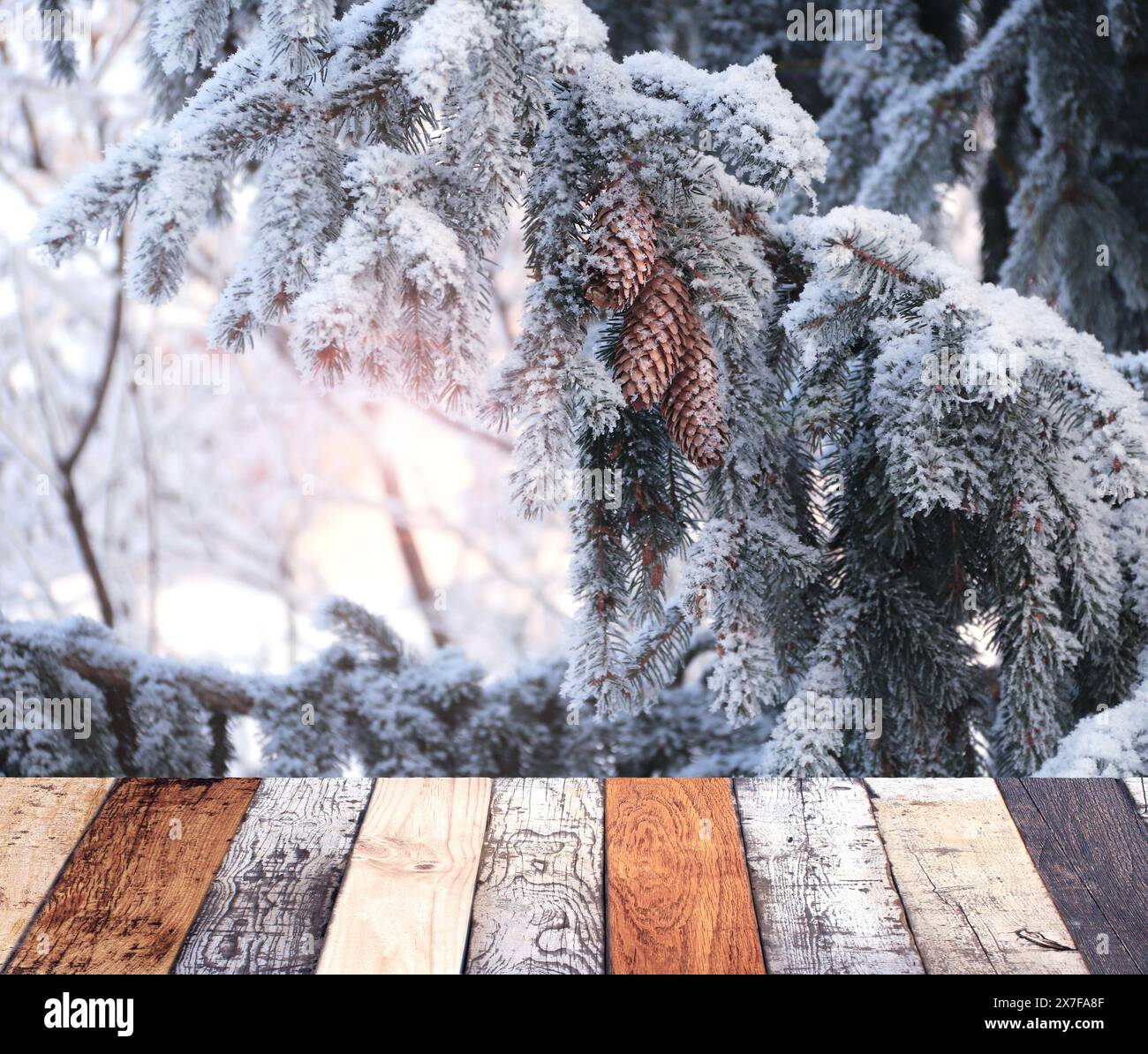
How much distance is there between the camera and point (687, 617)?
1038mm

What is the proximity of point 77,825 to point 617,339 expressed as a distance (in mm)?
635

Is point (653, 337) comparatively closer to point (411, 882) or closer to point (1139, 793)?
point (411, 882)

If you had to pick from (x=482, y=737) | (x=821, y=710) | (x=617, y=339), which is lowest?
(x=482, y=737)

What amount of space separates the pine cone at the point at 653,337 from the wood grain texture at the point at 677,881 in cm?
36

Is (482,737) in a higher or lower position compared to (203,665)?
lower

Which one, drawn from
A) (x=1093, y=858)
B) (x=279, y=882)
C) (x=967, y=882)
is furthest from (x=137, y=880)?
(x=1093, y=858)

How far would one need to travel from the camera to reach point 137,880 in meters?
0.82

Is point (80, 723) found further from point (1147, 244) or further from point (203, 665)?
point (1147, 244)

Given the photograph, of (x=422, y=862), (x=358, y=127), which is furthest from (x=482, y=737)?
(x=358, y=127)

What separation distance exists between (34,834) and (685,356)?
2.24ft

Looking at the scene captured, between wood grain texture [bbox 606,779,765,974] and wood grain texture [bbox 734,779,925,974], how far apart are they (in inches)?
0.7

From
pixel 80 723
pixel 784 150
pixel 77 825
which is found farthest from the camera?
pixel 80 723

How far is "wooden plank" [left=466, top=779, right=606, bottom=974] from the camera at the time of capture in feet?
2.40

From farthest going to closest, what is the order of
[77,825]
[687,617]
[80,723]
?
[80,723] < [687,617] < [77,825]
